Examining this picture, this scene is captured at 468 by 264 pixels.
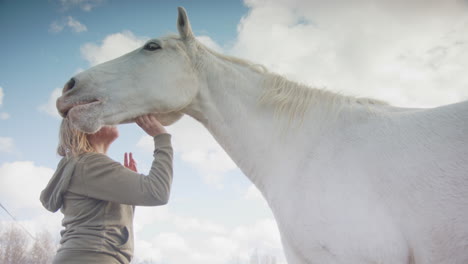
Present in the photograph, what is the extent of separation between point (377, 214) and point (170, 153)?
1.47 m

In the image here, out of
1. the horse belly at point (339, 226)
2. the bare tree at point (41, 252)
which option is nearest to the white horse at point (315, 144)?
the horse belly at point (339, 226)

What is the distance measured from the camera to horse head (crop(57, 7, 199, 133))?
225 cm

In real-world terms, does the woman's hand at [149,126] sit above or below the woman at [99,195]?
above

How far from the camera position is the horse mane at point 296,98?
2275 mm

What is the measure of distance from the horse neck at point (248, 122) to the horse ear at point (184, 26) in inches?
12.6

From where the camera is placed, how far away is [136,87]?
237 cm

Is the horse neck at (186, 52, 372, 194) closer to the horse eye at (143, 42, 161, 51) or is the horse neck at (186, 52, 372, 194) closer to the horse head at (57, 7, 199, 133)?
the horse head at (57, 7, 199, 133)

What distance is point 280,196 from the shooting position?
1.99 meters

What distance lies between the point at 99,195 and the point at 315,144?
1.56m

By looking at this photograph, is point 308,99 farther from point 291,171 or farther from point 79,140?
point 79,140

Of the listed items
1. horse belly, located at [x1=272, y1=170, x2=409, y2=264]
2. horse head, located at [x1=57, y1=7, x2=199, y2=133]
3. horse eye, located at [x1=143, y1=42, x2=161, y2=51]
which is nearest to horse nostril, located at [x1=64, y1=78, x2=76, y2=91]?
horse head, located at [x1=57, y1=7, x2=199, y2=133]

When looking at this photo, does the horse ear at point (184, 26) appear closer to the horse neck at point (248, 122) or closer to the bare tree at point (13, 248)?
the horse neck at point (248, 122)

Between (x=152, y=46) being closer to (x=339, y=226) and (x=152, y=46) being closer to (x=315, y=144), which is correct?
(x=315, y=144)

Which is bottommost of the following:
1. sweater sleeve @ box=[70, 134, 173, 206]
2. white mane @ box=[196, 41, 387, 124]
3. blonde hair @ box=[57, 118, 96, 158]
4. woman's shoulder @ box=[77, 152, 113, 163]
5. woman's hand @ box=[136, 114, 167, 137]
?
sweater sleeve @ box=[70, 134, 173, 206]
